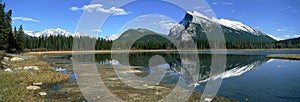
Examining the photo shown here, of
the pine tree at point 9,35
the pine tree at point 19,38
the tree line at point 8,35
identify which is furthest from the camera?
the pine tree at point 19,38

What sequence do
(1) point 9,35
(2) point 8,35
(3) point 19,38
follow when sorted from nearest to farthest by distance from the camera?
(2) point 8,35 → (1) point 9,35 → (3) point 19,38

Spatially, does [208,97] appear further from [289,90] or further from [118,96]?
[289,90]

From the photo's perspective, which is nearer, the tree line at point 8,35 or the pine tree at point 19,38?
the tree line at point 8,35

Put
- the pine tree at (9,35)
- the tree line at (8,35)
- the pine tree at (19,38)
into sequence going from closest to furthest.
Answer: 1. the tree line at (8,35)
2. the pine tree at (9,35)
3. the pine tree at (19,38)

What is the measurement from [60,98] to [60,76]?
12.1 m

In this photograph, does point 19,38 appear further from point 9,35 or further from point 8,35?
point 8,35

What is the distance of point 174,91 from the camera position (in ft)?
71.6

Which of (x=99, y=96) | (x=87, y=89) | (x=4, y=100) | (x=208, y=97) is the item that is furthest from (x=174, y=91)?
(x=4, y=100)

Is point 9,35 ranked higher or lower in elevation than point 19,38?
higher

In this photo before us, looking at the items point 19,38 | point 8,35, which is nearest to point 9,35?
point 8,35

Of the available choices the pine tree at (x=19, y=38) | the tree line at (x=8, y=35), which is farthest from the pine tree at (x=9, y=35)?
the pine tree at (x=19, y=38)

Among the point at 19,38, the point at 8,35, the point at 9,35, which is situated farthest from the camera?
the point at 19,38

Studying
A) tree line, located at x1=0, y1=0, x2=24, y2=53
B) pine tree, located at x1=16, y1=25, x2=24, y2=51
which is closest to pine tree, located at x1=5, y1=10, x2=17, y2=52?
tree line, located at x1=0, y1=0, x2=24, y2=53

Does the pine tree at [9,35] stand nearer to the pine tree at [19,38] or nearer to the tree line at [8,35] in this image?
the tree line at [8,35]
